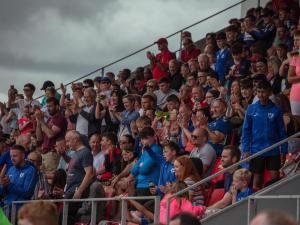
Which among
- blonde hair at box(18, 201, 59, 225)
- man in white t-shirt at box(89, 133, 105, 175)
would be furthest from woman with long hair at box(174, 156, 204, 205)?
blonde hair at box(18, 201, 59, 225)

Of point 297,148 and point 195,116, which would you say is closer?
point 297,148

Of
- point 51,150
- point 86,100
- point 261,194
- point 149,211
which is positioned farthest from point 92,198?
point 86,100

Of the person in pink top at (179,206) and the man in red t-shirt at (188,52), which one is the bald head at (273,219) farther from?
the man in red t-shirt at (188,52)

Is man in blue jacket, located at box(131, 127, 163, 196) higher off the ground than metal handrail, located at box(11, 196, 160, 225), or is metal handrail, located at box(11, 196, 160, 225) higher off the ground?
man in blue jacket, located at box(131, 127, 163, 196)

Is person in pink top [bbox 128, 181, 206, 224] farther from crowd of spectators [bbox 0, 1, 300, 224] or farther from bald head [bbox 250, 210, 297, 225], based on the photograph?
bald head [bbox 250, 210, 297, 225]

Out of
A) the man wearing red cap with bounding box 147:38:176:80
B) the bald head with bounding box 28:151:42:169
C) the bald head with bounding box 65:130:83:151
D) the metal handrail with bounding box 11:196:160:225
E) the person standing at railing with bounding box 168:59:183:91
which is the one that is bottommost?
the metal handrail with bounding box 11:196:160:225

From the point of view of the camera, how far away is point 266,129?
10836mm

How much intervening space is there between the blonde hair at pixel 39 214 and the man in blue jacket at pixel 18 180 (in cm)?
690

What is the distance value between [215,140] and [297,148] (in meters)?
1.40

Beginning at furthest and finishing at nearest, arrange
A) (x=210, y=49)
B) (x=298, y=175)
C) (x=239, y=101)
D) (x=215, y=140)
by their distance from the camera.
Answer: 1. (x=210, y=49)
2. (x=239, y=101)
3. (x=215, y=140)
4. (x=298, y=175)

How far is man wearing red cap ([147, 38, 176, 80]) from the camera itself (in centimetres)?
1801

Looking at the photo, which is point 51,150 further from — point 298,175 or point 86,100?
point 298,175

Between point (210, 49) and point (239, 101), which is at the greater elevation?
point (210, 49)

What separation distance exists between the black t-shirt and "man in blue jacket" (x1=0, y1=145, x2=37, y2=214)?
1.73 feet
